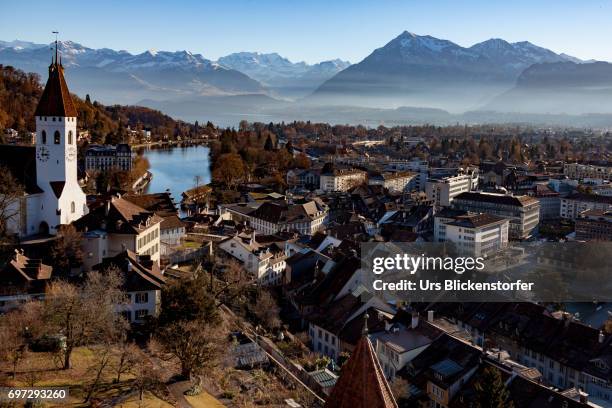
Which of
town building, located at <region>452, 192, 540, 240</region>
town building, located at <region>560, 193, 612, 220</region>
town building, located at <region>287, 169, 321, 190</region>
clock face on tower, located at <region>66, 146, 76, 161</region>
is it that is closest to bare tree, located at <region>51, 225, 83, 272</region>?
clock face on tower, located at <region>66, 146, 76, 161</region>

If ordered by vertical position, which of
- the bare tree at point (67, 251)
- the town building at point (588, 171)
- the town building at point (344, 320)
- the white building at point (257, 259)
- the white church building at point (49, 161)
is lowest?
the town building at point (344, 320)

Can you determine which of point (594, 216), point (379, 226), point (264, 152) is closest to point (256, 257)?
point (379, 226)

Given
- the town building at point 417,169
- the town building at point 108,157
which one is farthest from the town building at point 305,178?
the town building at point 108,157

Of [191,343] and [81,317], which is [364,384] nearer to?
[191,343]

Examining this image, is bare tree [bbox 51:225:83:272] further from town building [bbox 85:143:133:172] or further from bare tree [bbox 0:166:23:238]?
town building [bbox 85:143:133:172]

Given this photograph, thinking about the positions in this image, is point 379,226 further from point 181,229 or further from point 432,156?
point 432,156

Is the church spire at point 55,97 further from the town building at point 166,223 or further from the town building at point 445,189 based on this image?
the town building at point 445,189

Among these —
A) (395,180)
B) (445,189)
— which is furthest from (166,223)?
(395,180)
